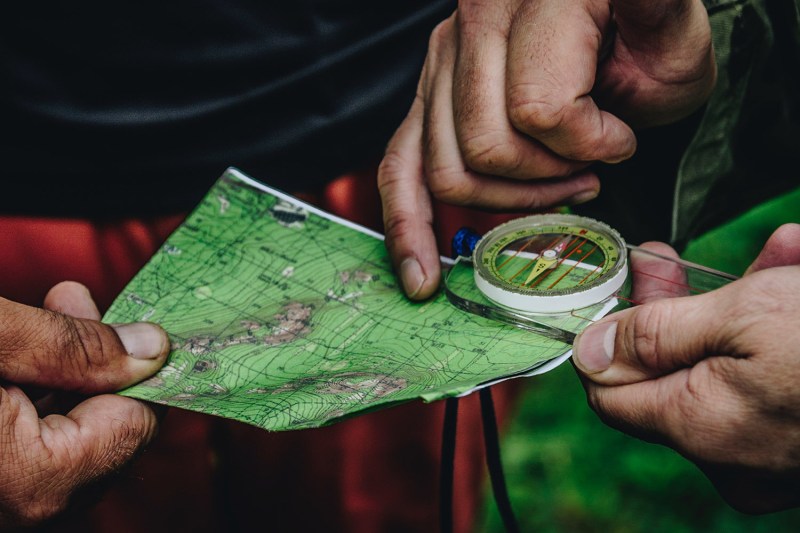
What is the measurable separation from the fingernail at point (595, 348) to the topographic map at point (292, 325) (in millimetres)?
41

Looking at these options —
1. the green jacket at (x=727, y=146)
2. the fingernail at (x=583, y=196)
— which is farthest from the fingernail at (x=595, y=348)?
the green jacket at (x=727, y=146)

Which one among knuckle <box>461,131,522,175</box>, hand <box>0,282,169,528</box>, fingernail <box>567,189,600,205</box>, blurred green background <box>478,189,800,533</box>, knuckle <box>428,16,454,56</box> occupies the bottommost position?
blurred green background <box>478,189,800,533</box>

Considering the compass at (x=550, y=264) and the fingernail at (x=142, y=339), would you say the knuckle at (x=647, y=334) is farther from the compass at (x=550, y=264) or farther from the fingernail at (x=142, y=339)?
the fingernail at (x=142, y=339)

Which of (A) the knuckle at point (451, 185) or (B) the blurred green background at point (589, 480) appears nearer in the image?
(A) the knuckle at point (451, 185)

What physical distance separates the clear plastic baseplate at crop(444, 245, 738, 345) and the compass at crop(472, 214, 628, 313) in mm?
15

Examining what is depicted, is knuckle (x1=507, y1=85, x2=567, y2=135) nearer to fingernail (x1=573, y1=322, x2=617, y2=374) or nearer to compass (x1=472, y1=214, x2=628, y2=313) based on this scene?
compass (x1=472, y1=214, x2=628, y2=313)

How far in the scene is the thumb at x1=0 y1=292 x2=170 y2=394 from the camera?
1.23m

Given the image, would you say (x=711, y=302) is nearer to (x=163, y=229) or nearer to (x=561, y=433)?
(x=163, y=229)

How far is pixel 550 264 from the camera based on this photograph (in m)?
1.44

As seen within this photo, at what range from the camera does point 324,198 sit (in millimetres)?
1866

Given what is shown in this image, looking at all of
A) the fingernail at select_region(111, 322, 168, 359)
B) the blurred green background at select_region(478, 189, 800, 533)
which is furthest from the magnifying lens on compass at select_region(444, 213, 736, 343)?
the blurred green background at select_region(478, 189, 800, 533)

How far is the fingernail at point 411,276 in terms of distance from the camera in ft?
4.80

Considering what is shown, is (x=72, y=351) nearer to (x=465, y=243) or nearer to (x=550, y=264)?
(x=465, y=243)

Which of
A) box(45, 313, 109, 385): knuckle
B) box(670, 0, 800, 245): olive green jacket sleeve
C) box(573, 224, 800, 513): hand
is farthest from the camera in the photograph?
box(670, 0, 800, 245): olive green jacket sleeve
